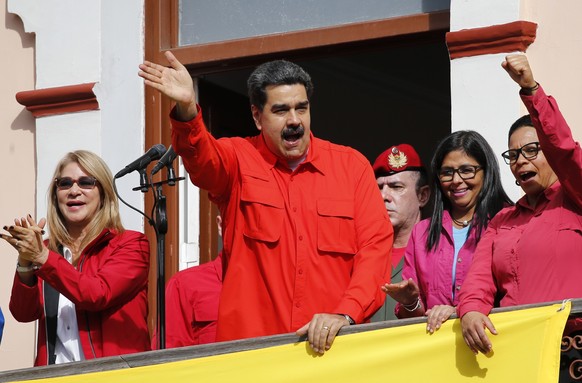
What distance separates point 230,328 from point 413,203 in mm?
1696

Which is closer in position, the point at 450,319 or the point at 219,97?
the point at 450,319

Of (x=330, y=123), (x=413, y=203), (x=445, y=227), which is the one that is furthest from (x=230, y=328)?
(x=330, y=123)

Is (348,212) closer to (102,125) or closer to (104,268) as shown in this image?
(104,268)

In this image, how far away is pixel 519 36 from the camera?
7.08m

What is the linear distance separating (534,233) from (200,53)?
10.9 feet

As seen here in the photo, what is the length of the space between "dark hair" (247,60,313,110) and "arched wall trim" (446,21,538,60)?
4.80 ft

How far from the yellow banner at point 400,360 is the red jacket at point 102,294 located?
0.59m

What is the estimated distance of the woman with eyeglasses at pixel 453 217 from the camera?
20.1 feet

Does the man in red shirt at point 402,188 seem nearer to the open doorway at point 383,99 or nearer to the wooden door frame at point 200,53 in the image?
the wooden door frame at point 200,53

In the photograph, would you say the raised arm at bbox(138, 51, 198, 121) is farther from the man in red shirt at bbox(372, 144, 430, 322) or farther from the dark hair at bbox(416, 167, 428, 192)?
the dark hair at bbox(416, 167, 428, 192)

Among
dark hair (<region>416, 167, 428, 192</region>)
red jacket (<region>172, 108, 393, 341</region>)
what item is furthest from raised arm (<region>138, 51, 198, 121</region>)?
dark hair (<region>416, 167, 428, 192</region>)

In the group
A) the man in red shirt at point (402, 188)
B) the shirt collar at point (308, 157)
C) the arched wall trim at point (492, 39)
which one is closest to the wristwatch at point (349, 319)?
the shirt collar at point (308, 157)

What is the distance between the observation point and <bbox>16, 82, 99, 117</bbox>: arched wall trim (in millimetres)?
8344

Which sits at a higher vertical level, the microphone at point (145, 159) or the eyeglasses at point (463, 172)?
the microphone at point (145, 159)
